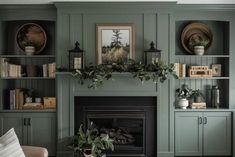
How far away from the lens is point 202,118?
5.63 meters

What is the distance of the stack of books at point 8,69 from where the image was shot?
566 centimetres

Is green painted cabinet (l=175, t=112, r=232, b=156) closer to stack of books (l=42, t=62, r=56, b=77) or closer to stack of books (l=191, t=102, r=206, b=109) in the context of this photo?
stack of books (l=191, t=102, r=206, b=109)

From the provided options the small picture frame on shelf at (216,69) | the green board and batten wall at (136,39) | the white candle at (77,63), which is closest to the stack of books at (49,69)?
the green board and batten wall at (136,39)

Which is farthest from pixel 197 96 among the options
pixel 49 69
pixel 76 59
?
pixel 49 69

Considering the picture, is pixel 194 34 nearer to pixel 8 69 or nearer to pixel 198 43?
pixel 198 43

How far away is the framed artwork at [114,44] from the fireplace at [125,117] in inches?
24.1

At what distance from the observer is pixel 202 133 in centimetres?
566

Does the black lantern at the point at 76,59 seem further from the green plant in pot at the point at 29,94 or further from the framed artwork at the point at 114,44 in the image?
the green plant in pot at the point at 29,94

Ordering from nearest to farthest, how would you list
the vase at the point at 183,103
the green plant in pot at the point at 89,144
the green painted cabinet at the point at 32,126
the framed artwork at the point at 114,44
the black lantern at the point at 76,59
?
1. the green plant in pot at the point at 89,144
2. the black lantern at the point at 76,59
3. the framed artwork at the point at 114,44
4. the green painted cabinet at the point at 32,126
5. the vase at the point at 183,103

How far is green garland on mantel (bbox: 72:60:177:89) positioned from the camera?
206 inches

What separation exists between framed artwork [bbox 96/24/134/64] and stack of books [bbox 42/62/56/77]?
2.41ft

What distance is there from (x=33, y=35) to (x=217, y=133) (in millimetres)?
3353

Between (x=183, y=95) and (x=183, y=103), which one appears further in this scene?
(x=183, y=95)

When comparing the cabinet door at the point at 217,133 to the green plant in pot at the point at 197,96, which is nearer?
the cabinet door at the point at 217,133
